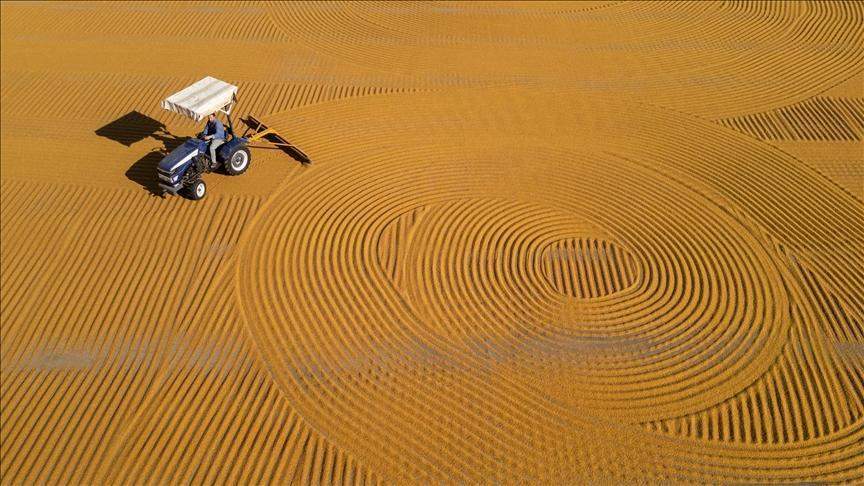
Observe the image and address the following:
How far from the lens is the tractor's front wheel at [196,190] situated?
9180 mm

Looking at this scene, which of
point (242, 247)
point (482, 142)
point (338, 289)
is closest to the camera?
point (338, 289)

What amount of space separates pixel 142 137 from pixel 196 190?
2564 millimetres

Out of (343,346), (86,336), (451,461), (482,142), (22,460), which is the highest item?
(482,142)

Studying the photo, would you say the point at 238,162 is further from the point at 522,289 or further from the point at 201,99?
the point at 522,289

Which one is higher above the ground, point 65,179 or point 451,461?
point 451,461

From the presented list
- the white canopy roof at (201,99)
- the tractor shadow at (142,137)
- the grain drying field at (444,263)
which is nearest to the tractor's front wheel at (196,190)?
the grain drying field at (444,263)

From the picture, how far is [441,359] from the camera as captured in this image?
24.3 feet

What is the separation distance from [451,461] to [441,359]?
1350 mm

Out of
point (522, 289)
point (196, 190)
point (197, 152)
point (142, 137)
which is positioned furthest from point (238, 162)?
point (522, 289)

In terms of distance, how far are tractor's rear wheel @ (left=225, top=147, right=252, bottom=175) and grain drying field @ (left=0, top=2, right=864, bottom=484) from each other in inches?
6.7

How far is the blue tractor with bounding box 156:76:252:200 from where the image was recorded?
886cm

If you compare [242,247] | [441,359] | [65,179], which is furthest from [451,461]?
[65,179]

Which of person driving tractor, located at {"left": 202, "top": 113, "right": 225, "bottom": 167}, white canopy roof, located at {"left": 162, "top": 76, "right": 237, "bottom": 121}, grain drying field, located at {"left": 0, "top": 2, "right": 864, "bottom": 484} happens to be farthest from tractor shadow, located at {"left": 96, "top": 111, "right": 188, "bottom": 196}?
white canopy roof, located at {"left": 162, "top": 76, "right": 237, "bottom": 121}

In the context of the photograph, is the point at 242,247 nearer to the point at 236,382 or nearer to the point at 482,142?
the point at 236,382
